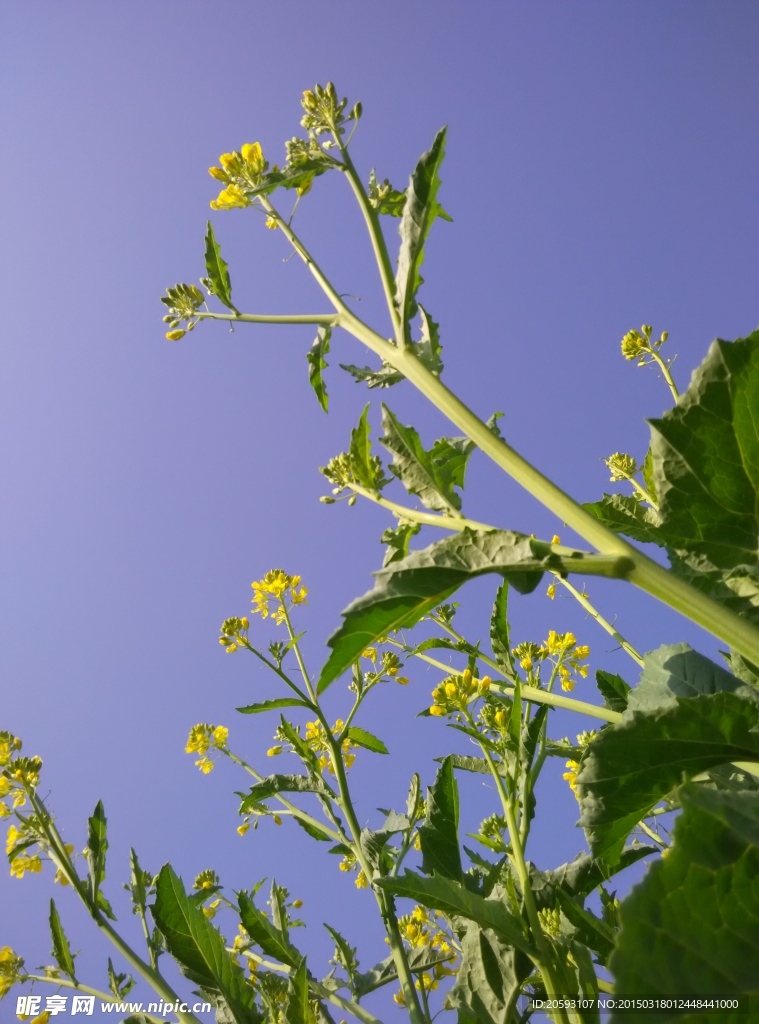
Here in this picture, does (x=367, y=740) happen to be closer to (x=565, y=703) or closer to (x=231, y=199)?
(x=565, y=703)

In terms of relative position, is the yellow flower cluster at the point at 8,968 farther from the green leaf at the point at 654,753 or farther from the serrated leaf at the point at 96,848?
the green leaf at the point at 654,753

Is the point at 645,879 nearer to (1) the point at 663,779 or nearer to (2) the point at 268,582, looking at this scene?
(1) the point at 663,779

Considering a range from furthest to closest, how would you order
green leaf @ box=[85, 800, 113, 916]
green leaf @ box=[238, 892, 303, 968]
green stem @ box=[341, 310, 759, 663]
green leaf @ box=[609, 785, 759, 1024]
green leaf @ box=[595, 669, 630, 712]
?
green leaf @ box=[85, 800, 113, 916] < green leaf @ box=[595, 669, 630, 712] < green leaf @ box=[238, 892, 303, 968] < green stem @ box=[341, 310, 759, 663] < green leaf @ box=[609, 785, 759, 1024]

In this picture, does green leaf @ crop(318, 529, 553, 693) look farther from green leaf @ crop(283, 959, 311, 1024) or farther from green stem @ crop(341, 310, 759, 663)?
green leaf @ crop(283, 959, 311, 1024)

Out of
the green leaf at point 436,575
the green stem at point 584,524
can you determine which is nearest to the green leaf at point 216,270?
the green stem at point 584,524

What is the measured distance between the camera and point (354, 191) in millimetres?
1709

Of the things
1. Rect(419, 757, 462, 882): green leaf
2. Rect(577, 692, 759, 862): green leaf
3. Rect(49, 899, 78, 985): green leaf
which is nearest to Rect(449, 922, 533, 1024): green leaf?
Rect(419, 757, 462, 882): green leaf

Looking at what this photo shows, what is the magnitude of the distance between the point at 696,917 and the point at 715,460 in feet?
2.63

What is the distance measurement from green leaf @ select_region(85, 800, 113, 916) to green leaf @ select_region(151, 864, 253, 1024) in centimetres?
83

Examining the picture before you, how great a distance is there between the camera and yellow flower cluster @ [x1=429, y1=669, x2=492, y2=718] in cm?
182

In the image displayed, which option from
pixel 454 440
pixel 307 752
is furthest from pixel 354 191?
pixel 307 752

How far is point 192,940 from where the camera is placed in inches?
74.7

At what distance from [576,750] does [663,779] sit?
1.27 meters

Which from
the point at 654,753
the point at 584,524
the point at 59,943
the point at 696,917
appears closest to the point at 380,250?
the point at 584,524
